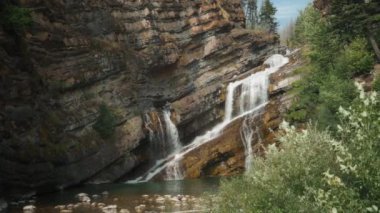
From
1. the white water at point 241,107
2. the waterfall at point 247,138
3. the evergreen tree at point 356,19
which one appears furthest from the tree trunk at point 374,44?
the waterfall at point 247,138

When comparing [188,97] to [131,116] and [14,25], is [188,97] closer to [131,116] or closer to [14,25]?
[131,116]

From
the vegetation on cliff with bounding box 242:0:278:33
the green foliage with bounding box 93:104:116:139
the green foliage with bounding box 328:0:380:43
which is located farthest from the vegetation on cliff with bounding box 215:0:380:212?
the vegetation on cliff with bounding box 242:0:278:33

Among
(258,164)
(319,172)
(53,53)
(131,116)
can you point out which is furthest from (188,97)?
(319,172)

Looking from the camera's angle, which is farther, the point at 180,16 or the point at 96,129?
the point at 180,16

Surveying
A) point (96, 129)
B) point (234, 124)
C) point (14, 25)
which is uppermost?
point (14, 25)

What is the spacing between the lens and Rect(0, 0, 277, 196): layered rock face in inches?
1344

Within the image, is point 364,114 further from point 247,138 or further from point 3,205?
point 247,138

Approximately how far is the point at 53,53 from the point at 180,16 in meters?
24.1

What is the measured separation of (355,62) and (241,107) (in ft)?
44.5

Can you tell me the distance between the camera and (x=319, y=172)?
13398mm

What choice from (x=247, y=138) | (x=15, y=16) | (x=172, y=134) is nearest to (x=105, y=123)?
(x=172, y=134)

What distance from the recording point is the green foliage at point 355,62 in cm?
4575

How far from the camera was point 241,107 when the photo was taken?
178 ft

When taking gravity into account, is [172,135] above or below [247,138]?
above
